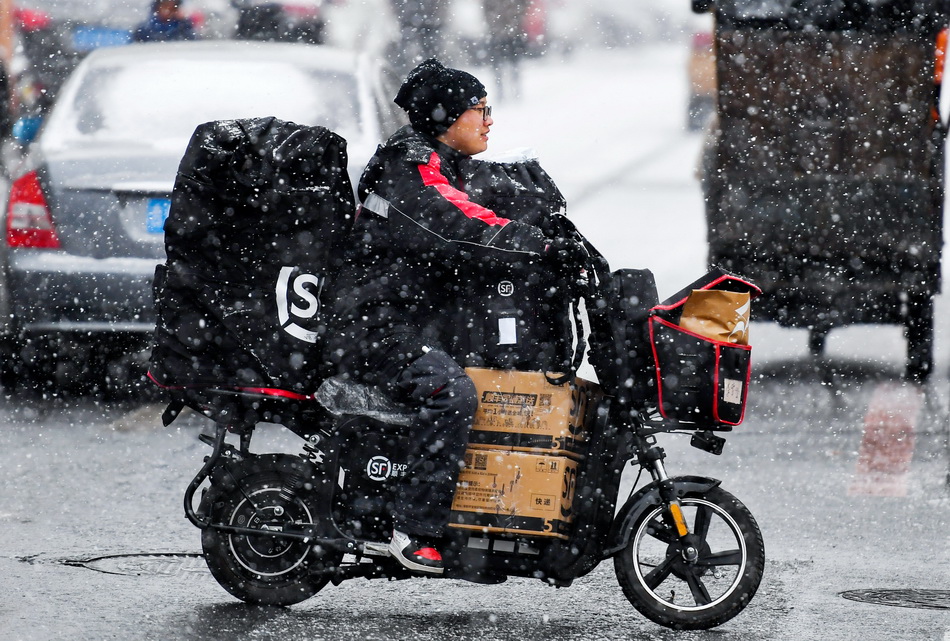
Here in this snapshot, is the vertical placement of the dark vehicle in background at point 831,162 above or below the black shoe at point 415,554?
above

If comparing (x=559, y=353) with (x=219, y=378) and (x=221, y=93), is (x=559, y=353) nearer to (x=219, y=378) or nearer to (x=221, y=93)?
(x=219, y=378)

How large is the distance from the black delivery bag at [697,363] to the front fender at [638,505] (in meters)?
0.28

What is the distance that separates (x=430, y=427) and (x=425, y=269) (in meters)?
0.51

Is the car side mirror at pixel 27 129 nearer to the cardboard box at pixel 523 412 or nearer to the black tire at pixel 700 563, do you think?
the cardboard box at pixel 523 412

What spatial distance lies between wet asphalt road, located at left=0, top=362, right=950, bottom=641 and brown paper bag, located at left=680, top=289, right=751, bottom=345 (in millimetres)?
986

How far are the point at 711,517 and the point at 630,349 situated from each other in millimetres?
630

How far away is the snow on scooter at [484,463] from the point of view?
18.0 feet

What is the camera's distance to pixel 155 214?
30.6ft

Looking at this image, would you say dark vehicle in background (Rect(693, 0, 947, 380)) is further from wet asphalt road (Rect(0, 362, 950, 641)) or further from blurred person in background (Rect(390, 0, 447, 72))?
blurred person in background (Rect(390, 0, 447, 72))

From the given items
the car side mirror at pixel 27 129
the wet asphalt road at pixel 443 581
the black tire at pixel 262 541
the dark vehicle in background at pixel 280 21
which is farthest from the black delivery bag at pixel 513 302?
the dark vehicle in background at pixel 280 21

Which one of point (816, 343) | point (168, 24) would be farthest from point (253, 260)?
point (168, 24)

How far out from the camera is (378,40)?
29531 millimetres

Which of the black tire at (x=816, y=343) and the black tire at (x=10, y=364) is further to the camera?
the black tire at (x=816, y=343)

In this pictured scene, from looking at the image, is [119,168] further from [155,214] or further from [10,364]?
[10,364]
